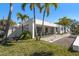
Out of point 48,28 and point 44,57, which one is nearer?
point 44,57

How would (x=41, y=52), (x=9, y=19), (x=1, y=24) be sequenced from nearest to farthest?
(x=41, y=52)
(x=9, y=19)
(x=1, y=24)

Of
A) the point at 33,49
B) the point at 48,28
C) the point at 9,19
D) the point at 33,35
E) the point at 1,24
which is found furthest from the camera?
the point at 48,28

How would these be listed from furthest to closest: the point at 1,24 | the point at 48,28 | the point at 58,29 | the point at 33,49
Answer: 1. the point at 58,29
2. the point at 48,28
3. the point at 1,24
4. the point at 33,49

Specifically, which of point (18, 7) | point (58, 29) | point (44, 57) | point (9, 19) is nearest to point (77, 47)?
point (44, 57)

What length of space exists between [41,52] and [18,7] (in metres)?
2.37

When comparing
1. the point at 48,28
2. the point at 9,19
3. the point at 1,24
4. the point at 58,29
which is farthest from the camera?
the point at 58,29

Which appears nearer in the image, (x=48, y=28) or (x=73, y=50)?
(x=73, y=50)

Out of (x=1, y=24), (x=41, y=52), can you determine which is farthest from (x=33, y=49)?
(x=1, y=24)

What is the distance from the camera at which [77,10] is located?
8312mm

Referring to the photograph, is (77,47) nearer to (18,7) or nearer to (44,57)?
(44,57)

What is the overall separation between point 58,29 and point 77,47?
14.1m

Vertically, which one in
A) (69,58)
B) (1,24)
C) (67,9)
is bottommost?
(69,58)

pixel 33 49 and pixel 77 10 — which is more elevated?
pixel 77 10

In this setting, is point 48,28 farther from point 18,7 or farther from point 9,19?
point 18,7
